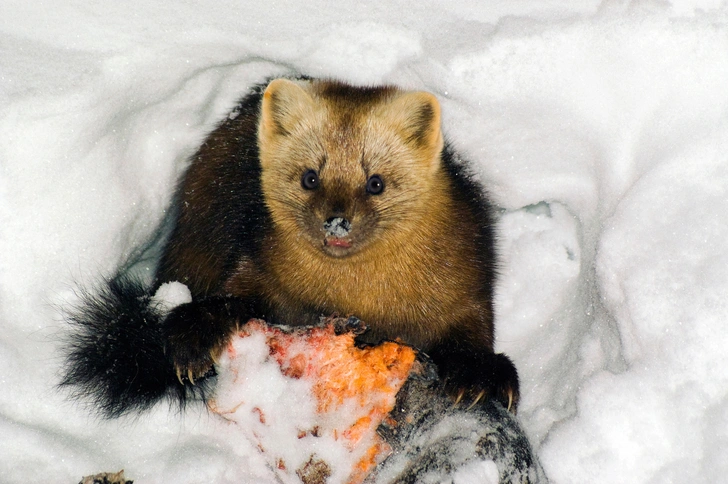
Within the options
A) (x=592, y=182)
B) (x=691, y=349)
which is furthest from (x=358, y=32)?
(x=691, y=349)

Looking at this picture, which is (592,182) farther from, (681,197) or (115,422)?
(115,422)

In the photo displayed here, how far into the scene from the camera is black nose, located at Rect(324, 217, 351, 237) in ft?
10.2

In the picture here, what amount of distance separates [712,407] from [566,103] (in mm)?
1479

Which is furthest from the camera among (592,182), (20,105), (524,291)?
(524,291)

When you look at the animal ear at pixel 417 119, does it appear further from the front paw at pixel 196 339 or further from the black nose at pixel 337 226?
the front paw at pixel 196 339

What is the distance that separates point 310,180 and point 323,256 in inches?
13.6

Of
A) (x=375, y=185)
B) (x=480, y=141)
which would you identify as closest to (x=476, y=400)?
(x=375, y=185)

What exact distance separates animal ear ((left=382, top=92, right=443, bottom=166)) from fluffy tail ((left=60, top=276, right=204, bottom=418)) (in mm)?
1327

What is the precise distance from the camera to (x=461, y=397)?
3285 millimetres

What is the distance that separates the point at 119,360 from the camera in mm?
3357

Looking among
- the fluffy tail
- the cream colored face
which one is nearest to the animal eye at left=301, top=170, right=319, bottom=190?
the cream colored face

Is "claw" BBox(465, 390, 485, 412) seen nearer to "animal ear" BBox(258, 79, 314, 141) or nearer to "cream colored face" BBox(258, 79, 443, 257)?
"cream colored face" BBox(258, 79, 443, 257)

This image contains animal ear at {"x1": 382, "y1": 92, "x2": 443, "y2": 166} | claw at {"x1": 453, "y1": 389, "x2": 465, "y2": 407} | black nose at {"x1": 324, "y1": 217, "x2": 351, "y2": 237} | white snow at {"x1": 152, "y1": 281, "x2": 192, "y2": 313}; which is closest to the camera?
black nose at {"x1": 324, "y1": 217, "x2": 351, "y2": 237}

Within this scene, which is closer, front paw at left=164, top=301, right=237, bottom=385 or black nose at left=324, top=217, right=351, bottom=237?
black nose at left=324, top=217, right=351, bottom=237
